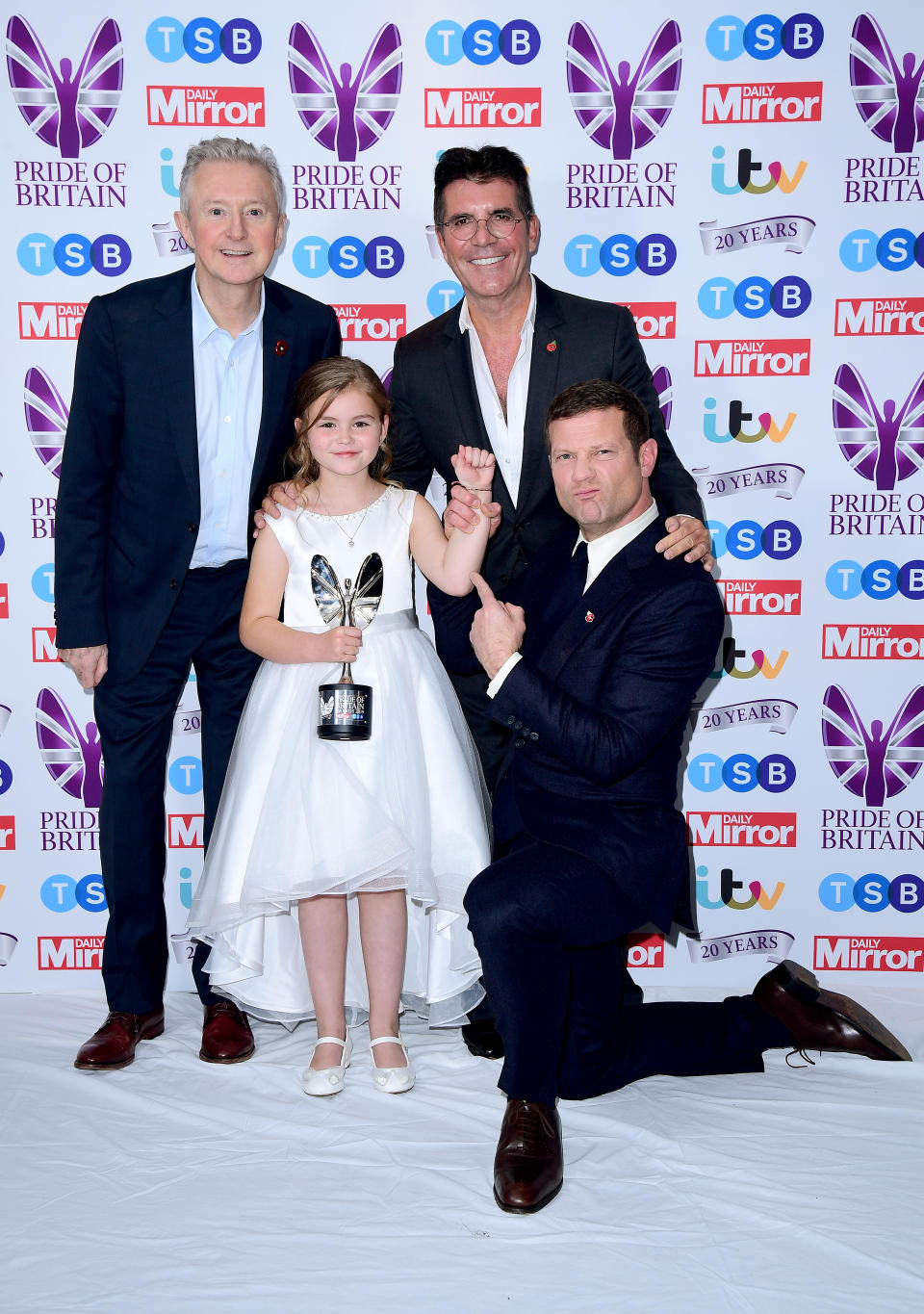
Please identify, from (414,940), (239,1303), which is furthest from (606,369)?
(239,1303)

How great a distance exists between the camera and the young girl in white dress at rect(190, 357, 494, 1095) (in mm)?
2898

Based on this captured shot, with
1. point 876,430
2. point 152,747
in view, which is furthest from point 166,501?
point 876,430

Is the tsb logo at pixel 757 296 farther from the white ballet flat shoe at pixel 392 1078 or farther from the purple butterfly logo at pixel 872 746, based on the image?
the white ballet flat shoe at pixel 392 1078

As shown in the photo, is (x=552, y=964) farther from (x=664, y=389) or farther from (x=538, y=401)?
(x=664, y=389)

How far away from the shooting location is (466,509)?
2.87 metres

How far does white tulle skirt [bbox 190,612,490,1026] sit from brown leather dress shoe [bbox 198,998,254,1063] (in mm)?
79

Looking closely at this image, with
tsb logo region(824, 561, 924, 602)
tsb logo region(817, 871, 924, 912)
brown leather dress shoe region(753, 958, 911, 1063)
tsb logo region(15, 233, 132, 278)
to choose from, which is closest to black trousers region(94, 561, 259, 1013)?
tsb logo region(15, 233, 132, 278)

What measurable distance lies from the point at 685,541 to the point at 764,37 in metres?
1.64

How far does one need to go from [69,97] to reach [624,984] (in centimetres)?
287

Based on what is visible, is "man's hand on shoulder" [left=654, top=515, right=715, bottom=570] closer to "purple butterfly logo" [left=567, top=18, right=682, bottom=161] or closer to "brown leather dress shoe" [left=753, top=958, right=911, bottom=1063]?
"brown leather dress shoe" [left=753, top=958, right=911, bottom=1063]

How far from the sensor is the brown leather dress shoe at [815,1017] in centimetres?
306

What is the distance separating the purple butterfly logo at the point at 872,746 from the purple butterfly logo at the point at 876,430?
0.64 metres

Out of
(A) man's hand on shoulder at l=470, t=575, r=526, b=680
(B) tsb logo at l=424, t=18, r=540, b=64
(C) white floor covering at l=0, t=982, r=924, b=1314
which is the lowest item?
(C) white floor covering at l=0, t=982, r=924, b=1314

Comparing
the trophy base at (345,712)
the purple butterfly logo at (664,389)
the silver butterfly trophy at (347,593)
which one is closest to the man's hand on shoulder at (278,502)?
the silver butterfly trophy at (347,593)
